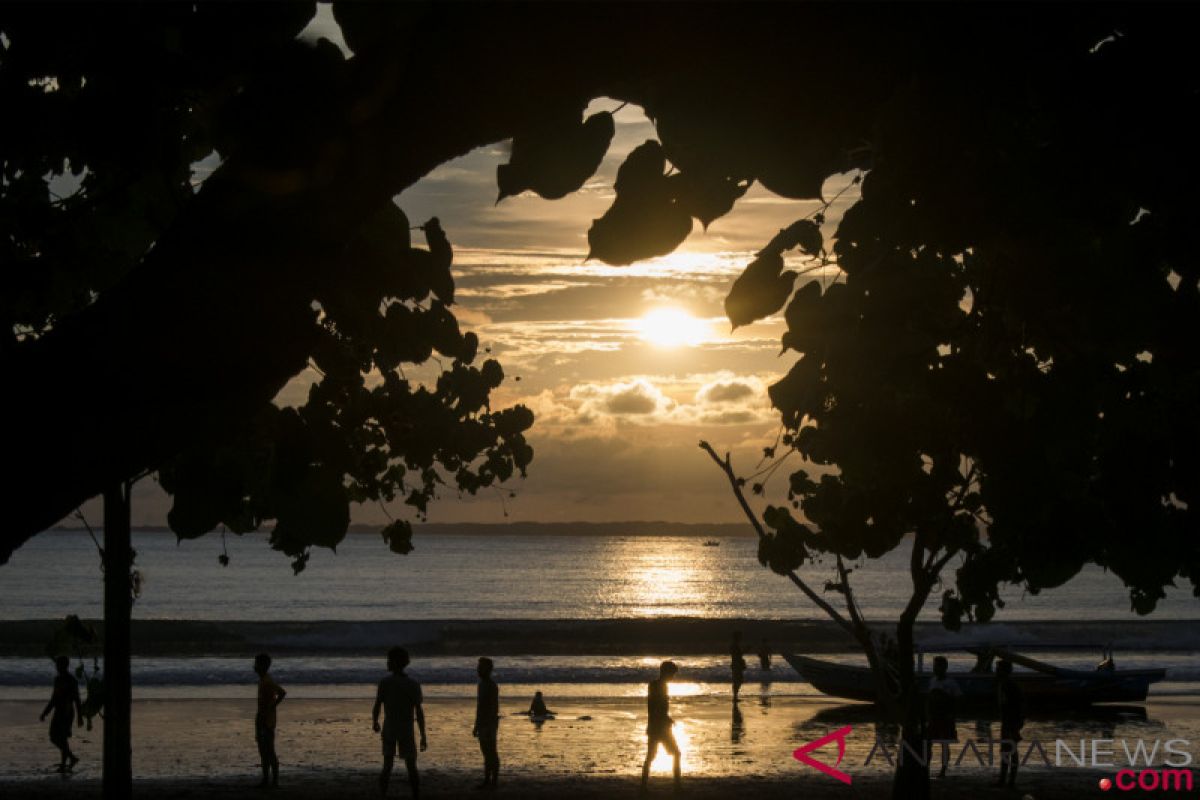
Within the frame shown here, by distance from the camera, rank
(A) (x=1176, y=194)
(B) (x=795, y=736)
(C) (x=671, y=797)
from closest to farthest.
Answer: (A) (x=1176, y=194) → (C) (x=671, y=797) → (B) (x=795, y=736)

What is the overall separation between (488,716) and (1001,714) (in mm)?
7595

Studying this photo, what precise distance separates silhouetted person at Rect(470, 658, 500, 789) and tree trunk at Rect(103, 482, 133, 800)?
5.03 meters

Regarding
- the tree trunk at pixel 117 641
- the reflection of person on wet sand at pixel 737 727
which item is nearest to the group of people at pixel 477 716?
the tree trunk at pixel 117 641

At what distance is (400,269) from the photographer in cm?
305

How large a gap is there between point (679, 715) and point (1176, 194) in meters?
29.7

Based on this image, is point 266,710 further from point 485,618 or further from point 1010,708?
point 485,618

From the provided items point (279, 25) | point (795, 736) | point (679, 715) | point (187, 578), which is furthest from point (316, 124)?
point (187, 578)

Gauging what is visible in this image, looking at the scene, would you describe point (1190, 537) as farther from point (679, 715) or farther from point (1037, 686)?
point (1037, 686)

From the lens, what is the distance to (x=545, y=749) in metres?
25.2

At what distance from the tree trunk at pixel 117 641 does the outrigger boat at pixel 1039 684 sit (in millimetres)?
21410

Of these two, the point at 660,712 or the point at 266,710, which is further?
the point at 266,710

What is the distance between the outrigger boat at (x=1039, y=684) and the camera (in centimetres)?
3111

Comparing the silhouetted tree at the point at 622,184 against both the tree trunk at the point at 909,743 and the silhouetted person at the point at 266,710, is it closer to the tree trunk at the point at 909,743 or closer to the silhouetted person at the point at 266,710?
the tree trunk at the point at 909,743

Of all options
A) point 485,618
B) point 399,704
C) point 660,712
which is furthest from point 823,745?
point 485,618
